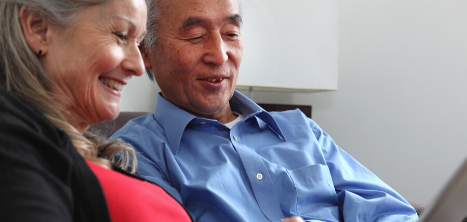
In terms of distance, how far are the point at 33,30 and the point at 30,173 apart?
32 centimetres

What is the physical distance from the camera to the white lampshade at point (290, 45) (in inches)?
83.5

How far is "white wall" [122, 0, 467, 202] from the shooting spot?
238cm

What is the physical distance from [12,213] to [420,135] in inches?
96.0

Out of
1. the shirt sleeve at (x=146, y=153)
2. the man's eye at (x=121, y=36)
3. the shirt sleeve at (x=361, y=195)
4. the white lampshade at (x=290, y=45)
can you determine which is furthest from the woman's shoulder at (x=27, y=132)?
the white lampshade at (x=290, y=45)

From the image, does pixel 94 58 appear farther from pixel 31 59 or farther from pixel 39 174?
pixel 39 174

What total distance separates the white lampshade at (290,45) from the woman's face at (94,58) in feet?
4.28

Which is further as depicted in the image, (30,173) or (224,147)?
(224,147)

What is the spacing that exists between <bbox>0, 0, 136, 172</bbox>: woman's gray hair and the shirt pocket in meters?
0.65

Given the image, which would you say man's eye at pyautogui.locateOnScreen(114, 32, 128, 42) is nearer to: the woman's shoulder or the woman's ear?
the woman's ear

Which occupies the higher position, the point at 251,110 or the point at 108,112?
the point at 108,112

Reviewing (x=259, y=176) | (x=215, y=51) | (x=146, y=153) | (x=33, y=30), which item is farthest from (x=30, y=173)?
(x=215, y=51)

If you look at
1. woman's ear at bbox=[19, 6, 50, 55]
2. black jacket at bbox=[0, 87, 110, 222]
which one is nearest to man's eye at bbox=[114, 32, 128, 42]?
woman's ear at bbox=[19, 6, 50, 55]

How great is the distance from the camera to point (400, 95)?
8.32ft

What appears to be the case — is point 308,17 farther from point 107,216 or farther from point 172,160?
point 107,216
